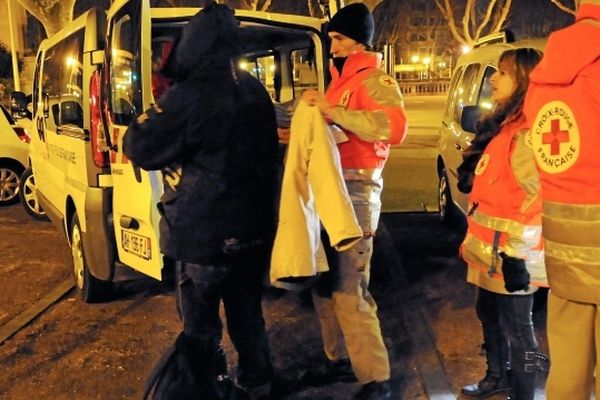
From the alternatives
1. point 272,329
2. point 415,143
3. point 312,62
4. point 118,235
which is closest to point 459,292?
point 272,329

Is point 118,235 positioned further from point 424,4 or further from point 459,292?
point 424,4

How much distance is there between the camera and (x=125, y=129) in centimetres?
412

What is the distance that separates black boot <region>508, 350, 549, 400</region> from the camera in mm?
3232

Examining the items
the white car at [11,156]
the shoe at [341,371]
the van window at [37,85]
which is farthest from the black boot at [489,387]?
the white car at [11,156]

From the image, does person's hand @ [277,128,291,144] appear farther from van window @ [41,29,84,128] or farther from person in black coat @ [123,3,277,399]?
van window @ [41,29,84,128]

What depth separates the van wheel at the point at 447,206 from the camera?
7258 mm

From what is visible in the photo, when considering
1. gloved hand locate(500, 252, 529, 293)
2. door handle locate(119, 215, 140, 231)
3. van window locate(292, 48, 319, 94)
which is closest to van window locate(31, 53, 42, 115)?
van window locate(292, 48, 319, 94)

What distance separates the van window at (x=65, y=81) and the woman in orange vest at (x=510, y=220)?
3.02 meters

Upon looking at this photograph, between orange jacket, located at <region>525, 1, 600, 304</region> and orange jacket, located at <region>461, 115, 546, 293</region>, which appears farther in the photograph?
orange jacket, located at <region>461, 115, 546, 293</region>

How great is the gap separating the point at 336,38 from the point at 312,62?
182 centimetres

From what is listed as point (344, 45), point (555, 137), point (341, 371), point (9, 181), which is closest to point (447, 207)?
point (341, 371)

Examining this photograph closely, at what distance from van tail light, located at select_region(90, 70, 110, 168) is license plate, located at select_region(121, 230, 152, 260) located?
568mm

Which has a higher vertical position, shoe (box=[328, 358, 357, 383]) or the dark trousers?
the dark trousers

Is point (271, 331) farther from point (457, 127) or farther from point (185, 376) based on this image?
point (457, 127)
